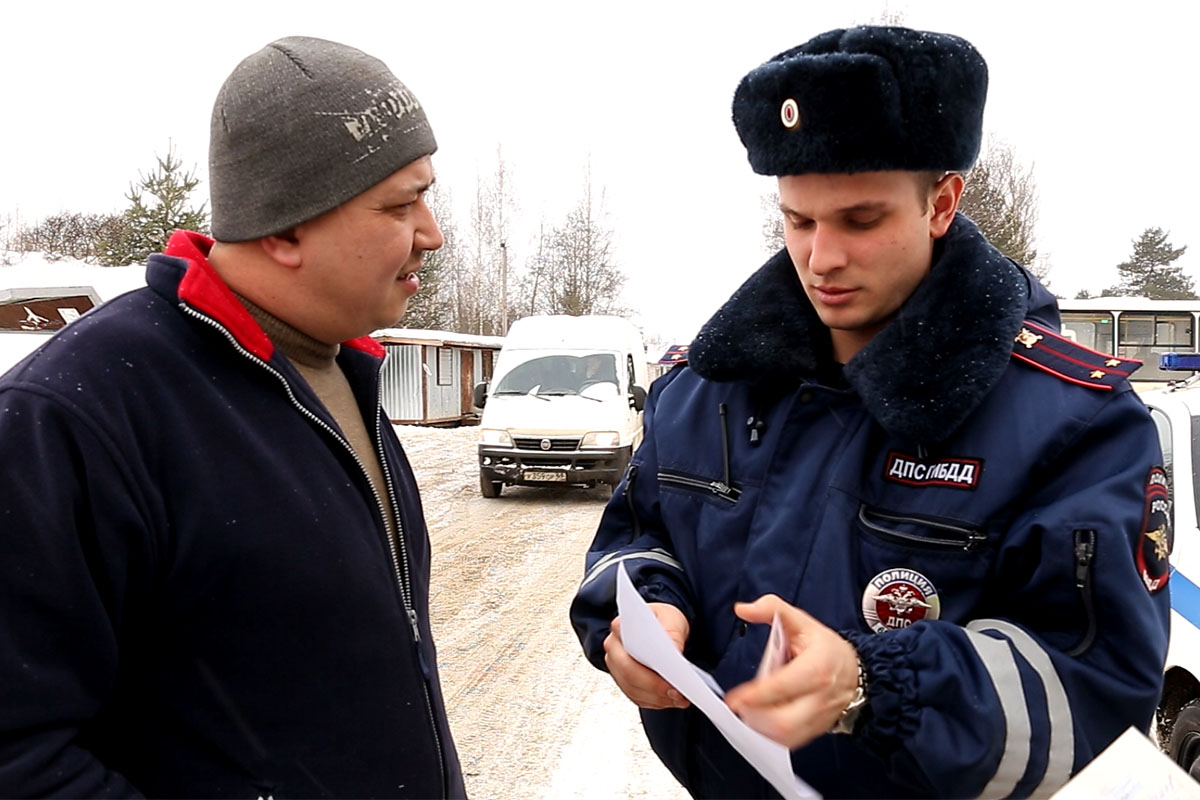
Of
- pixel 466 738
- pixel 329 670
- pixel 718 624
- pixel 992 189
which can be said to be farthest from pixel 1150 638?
pixel 992 189

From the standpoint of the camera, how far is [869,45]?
1.50 metres

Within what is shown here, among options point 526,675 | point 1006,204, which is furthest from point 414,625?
point 1006,204

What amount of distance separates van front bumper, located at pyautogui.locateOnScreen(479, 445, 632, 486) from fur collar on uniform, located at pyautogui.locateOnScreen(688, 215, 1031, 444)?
8.91 meters

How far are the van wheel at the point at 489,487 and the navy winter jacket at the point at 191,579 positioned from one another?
9524 millimetres

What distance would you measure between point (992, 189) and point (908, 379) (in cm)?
3093

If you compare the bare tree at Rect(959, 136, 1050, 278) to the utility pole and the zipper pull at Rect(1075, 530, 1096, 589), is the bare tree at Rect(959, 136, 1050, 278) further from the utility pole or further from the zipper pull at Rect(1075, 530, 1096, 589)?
the zipper pull at Rect(1075, 530, 1096, 589)

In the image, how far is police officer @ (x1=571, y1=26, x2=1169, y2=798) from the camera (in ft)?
4.29

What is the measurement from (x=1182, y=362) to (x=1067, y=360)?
3862 millimetres

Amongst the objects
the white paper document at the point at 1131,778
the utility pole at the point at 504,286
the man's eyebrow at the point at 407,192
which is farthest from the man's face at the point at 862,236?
the utility pole at the point at 504,286

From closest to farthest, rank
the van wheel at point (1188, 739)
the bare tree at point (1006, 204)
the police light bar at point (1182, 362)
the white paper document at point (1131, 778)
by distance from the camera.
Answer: the white paper document at point (1131, 778), the van wheel at point (1188, 739), the police light bar at point (1182, 362), the bare tree at point (1006, 204)

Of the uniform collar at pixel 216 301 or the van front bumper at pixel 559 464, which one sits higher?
the uniform collar at pixel 216 301

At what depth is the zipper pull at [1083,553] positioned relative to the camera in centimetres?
131

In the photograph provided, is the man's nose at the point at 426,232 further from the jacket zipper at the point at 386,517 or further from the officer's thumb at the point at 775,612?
the officer's thumb at the point at 775,612

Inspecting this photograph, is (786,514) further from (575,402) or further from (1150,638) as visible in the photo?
(575,402)
